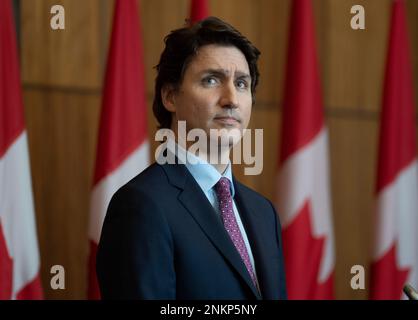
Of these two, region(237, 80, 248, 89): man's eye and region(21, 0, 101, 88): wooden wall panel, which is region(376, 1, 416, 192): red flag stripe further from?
region(237, 80, 248, 89): man's eye

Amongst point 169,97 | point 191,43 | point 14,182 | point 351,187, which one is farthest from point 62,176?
point 191,43

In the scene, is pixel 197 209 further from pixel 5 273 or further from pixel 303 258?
pixel 303 258

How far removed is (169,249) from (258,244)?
0.31 m

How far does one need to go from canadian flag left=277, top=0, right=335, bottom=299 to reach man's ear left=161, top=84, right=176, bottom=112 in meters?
1.97

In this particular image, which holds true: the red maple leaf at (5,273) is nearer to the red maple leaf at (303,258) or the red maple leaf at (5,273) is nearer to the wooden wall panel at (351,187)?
the red maple leaf at (303,258)

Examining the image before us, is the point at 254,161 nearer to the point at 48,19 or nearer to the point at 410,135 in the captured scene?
the point at 410,135

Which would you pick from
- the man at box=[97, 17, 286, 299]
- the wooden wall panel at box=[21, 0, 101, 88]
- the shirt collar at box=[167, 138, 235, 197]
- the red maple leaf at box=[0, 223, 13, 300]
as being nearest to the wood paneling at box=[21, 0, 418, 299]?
the wooden wall panel at box=[21, 0, 101, 88]

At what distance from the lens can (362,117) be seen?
416cm

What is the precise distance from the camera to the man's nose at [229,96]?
1.53 meters

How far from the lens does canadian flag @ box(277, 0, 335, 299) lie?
351 centimetres

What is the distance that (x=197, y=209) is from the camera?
151cm

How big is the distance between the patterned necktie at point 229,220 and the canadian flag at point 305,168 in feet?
6.37
